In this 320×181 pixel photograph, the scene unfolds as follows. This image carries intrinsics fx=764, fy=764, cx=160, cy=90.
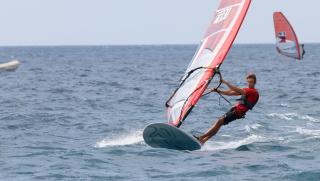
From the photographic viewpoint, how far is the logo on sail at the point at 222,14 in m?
14.5

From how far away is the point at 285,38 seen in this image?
30469 mm

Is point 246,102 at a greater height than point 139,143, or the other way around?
point 246,102

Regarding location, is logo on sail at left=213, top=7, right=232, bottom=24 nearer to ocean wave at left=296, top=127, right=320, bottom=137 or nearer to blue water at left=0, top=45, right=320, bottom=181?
blue water at left=0, top=45, right=320, bottom=181

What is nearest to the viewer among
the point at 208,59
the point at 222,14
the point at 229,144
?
the point at 208,59

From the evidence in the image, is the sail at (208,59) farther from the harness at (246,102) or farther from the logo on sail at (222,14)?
the harness at (246,102)

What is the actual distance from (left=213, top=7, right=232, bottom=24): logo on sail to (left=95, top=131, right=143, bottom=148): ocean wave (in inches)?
120

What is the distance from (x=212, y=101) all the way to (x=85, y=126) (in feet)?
30.4

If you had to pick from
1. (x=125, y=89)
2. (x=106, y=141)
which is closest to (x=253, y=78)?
(x=106, y=141)

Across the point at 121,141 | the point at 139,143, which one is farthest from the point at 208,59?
the point at 121,141

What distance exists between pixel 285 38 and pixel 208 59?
56.4 feet

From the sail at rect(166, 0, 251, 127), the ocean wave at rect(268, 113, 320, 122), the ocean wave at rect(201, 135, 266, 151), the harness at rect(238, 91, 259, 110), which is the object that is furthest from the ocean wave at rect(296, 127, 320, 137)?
the sail at rect(166, 0, 251, 127)

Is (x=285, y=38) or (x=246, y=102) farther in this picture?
(x=285, y=38)

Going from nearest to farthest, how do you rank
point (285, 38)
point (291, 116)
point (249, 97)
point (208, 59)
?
point (208, 59) → point (249, 97) → point (291, 116) → point (285, 38)

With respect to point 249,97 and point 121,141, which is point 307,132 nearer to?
point 249,97
